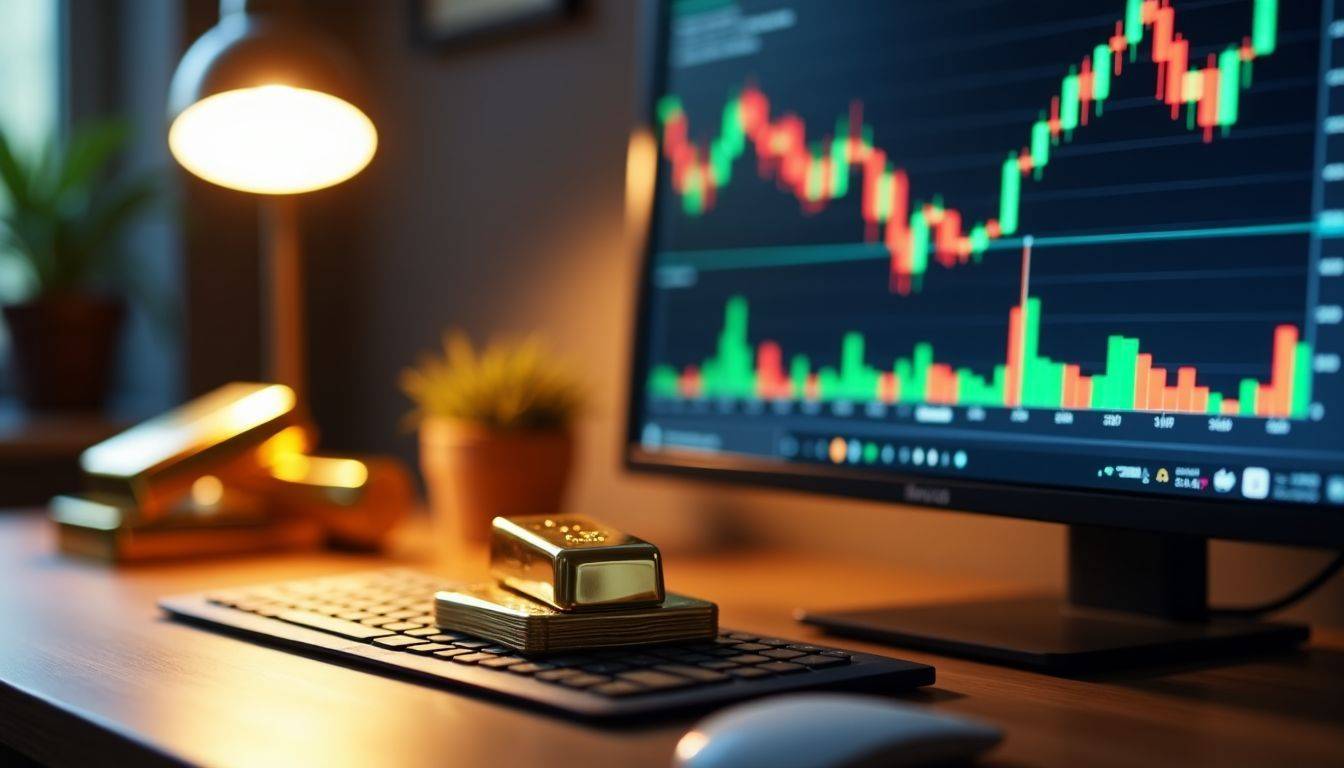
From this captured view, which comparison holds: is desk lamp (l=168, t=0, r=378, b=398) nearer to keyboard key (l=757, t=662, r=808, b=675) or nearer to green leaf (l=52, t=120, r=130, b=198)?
green leaf (l=52, t=120, r=130, b=198)

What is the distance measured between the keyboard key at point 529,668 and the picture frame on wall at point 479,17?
0.96 m

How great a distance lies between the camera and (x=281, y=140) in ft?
4.48

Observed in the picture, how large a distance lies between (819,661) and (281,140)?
935mm

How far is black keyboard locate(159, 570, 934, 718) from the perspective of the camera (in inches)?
23.1

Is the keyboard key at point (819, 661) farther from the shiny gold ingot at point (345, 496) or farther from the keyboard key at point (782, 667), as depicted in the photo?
the shiny gold ingot at point (345, 496)

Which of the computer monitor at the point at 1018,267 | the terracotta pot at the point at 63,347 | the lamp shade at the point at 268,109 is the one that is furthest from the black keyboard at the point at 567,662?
the terracotta pot at the point at 63,347

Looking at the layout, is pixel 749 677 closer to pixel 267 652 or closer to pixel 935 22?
pixel 267 652

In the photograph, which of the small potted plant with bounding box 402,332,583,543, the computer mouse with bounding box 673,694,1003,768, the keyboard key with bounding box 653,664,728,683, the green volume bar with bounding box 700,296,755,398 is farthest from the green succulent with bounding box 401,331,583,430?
the computer mouse with bounding box 673,694,1003,768

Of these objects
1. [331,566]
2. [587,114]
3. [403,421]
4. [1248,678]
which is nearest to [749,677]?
[1248,678]

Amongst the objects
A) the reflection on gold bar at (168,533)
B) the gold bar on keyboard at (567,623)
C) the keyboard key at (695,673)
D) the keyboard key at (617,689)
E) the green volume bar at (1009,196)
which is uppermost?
the green volume bar at (1009,196)

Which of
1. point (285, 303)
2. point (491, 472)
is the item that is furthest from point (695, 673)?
point (285, 303)

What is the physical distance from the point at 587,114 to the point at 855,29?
22.0 inches

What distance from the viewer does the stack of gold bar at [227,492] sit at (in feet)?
3.67

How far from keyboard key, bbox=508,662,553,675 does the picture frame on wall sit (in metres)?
0.96
